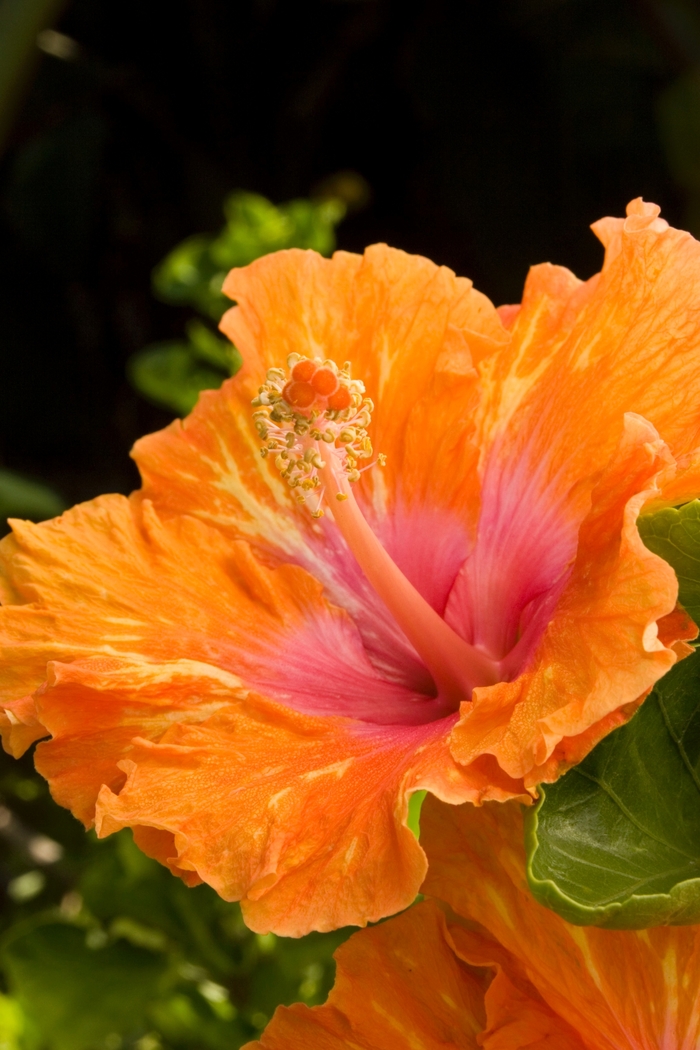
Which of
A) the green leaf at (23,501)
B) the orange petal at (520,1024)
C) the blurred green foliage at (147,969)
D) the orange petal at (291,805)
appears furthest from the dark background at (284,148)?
the orange petal at (520,1024)

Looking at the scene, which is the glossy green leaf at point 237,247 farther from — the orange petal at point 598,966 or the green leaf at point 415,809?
the orange petal at point 598,966

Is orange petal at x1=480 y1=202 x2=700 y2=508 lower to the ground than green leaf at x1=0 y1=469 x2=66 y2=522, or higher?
higher

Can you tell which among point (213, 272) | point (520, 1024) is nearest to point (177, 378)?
point (213, 272)

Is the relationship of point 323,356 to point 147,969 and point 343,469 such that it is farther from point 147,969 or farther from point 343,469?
point 147,969

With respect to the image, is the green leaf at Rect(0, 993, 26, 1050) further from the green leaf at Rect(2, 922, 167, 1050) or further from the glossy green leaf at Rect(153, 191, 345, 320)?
the glossy green leaf at Rect(153, 191, 345, 320)

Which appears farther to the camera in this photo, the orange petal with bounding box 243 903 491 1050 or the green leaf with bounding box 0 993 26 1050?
the green leaf with bounding box 0 993 26 1050

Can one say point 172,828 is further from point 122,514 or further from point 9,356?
point 9,356

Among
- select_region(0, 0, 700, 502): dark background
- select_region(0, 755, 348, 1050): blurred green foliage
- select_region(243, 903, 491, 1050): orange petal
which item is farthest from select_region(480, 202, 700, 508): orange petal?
select_region(0, 0, 700, 502): dark background
